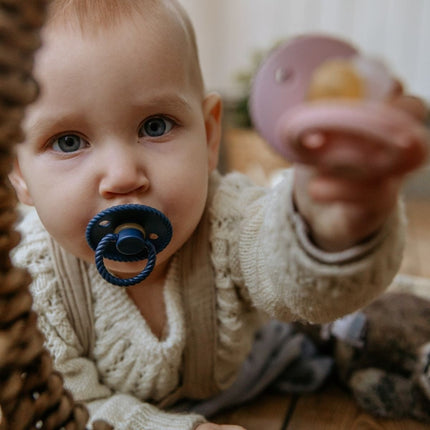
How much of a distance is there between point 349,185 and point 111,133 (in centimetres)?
28

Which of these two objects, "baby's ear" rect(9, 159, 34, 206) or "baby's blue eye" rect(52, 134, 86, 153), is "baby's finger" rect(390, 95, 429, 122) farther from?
"baby's ear" rect(9, 159, 34, 206)

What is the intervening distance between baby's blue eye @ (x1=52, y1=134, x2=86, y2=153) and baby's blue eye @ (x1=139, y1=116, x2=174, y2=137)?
0.06 m

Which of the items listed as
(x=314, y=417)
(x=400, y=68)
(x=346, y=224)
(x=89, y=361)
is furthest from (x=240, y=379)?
(x=400, y=68)

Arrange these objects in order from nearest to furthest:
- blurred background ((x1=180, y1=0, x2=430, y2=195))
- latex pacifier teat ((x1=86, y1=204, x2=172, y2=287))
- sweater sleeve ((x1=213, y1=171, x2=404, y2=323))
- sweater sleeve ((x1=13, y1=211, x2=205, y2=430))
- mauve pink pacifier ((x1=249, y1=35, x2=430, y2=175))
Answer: mauve pink pacifier ((x1=249, y1=35, x2=430, y2=175))
sweater sleeve ((x1=213, y1=171, x2=404, y2=323))
latex pacifier teat ((x1=86, y1=204, x2=172, y2=287))
sweater sleeve ((x1=13, y1=211, x2=205, y2=430))
blurred background ((x1=180, y1=0, x2=430, y2=195))

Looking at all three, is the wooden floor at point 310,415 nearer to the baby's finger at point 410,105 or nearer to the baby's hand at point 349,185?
the baby's hand at point 349,185

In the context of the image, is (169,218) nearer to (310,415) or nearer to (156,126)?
(156,126)

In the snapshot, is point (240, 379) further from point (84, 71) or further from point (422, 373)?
point (84, 71)

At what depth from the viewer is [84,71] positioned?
0.53 m

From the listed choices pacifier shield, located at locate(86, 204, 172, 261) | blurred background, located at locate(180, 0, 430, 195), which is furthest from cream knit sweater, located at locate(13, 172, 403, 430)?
blurred background, located at locate(180, 0, 430, 195)

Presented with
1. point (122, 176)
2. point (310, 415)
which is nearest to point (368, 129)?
point (122, 176)

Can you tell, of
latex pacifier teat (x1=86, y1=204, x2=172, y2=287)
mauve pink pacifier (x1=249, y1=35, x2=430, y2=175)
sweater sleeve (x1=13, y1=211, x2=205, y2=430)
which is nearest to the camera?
mauve pink pacifier (x1=249, y1=35, x2=430, y2=175)

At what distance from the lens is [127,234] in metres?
0.53

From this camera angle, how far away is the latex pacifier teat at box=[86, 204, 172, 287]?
530 mm

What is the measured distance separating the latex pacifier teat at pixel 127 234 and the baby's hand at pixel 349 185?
18 centimetres
